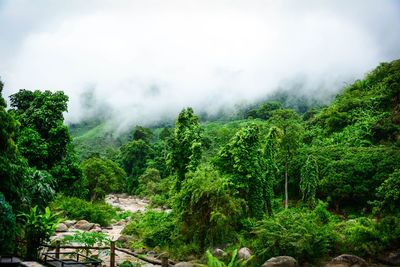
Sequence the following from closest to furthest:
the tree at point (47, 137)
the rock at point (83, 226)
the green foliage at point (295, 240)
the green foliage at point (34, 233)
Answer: the green foliage at point (34, 233) < the green foliage at point (295, 240) < the tree at point (47, 137) < the rock at point (83, 226)

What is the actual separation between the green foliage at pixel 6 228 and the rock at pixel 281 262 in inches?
320

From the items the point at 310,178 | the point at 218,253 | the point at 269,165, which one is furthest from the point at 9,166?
the point at 310,178

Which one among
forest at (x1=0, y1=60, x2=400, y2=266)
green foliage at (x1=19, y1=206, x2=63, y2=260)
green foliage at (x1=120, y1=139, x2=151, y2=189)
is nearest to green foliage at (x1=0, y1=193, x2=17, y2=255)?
forest at (x1=0, y1=60, x2=400, y2=266)

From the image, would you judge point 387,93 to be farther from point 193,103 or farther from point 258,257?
point 193,103

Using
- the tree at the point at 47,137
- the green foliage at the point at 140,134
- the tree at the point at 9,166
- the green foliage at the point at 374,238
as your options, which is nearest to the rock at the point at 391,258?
the green foliage at the point at 374,238

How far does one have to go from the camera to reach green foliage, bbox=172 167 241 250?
1148 centimetres

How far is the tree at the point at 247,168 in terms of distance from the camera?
1379cm

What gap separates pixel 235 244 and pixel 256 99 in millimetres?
84678

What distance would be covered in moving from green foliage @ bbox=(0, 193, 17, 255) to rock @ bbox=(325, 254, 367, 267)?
1021cm

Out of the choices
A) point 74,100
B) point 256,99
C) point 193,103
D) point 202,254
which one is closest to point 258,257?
point 202,254

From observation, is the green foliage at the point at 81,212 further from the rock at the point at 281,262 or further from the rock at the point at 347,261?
the rock at the point at 347,261

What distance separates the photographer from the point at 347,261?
28.2ft

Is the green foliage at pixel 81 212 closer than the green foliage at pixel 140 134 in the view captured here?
Yes

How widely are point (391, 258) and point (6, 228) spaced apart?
11959 millimetres
